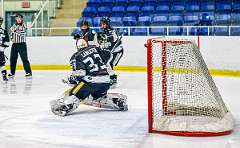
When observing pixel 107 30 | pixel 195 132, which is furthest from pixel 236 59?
pixel 195 132

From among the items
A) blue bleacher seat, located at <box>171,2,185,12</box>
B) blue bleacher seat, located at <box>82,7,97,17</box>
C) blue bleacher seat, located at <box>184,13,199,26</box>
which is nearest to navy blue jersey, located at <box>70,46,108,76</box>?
blue bleacher seat, located at <box>184,13,199,26</box>

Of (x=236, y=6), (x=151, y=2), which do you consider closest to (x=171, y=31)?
(x=236, y=6)

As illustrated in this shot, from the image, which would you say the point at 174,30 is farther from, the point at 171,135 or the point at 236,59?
the point at 171,135

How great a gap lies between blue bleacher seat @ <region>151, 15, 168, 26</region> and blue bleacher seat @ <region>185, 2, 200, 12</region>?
64 centimetres

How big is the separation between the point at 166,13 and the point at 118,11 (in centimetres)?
143

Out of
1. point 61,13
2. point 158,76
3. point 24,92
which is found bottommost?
point 24,92

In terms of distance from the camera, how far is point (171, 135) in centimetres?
395

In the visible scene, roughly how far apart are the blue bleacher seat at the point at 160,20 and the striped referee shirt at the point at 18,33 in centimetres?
382

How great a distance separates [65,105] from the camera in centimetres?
476

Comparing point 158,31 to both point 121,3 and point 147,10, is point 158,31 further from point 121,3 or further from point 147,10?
point 121,3

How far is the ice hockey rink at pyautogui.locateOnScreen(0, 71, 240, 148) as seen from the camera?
3.69 meters

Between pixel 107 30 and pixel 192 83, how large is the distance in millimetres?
3228

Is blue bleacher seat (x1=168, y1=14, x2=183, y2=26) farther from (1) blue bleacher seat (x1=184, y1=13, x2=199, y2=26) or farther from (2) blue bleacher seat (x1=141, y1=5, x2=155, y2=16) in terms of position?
(2) blue bleacher seat (x1=141, y1=5, x2=155, y2=16)

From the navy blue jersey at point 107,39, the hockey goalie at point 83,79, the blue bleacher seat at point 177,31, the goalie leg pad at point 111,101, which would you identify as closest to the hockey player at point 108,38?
the navy blue jersey at point 107,39
